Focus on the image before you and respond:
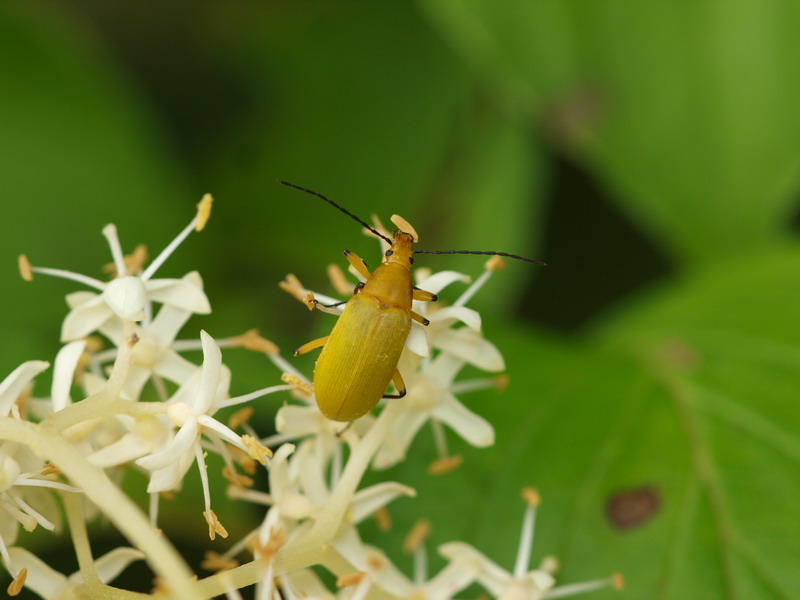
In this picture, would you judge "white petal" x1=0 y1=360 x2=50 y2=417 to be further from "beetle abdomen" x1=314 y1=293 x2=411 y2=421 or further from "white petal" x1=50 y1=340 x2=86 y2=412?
"beetle abdomen" x1=314 y1=293 x2=411 y2=421

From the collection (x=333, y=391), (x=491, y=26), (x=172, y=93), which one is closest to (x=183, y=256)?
(x=172, y=93)

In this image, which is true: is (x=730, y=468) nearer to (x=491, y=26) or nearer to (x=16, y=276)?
(x=491, y=26)

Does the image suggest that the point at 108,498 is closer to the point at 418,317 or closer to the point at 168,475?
the point at 168,475

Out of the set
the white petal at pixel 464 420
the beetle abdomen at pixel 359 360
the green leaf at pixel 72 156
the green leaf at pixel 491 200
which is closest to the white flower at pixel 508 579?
the white petal at pixel 464 420

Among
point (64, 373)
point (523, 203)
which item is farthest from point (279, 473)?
point (523, 203)

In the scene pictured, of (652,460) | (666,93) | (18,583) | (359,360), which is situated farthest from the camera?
(666,93)

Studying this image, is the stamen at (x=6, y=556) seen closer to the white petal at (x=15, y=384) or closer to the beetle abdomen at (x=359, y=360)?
the white petal at (x=15, y=384)

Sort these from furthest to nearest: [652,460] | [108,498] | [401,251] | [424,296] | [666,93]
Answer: [666,93], [652,460], [401,251], [424,296], [108,498]
